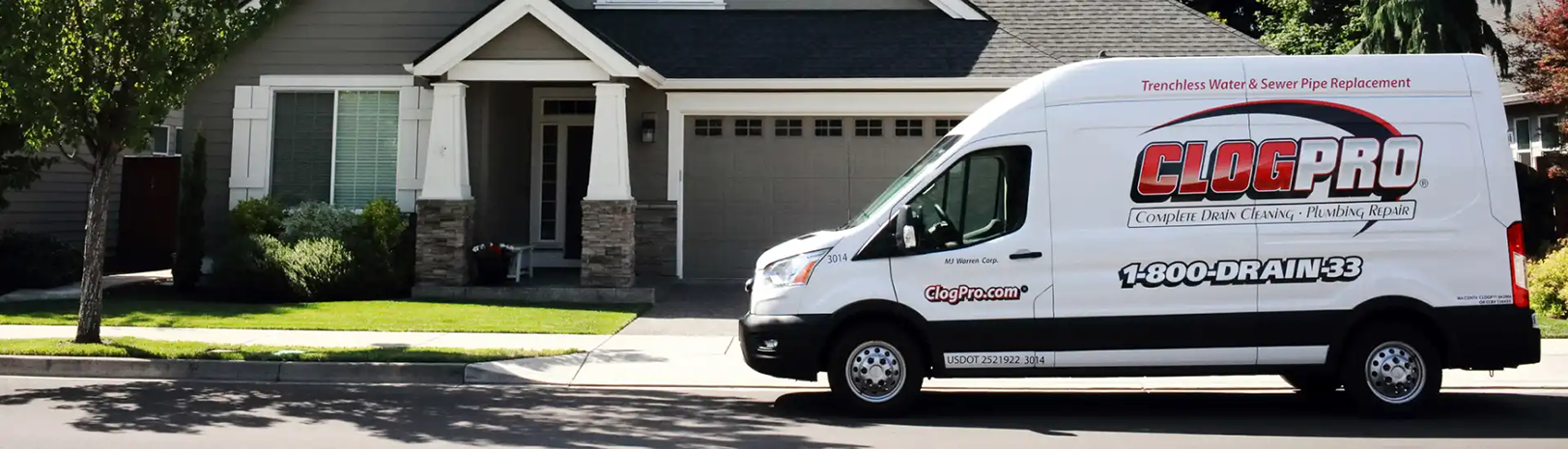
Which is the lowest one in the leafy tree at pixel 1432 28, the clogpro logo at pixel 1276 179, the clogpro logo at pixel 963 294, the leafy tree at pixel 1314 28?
the clogpro logo at pixel 963 294

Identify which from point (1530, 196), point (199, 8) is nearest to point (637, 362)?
point (199, 8)

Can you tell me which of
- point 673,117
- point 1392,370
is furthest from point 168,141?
point 1392,370

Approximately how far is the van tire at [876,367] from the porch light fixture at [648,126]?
27.0 ft

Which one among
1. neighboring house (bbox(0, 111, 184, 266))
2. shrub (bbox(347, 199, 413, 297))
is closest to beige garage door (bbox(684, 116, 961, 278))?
shrub (bbox(347, 199, 413, 297))

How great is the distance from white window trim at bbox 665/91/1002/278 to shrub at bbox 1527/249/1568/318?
6.72 metres

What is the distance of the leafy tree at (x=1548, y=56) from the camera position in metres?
13.9

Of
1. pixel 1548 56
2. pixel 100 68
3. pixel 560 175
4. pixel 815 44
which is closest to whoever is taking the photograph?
pixel 100 68

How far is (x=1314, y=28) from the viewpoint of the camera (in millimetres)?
26641

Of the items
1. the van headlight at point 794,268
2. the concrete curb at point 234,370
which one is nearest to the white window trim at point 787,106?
the concrete curb at point 234,370

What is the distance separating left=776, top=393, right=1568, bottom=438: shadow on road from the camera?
7234 mm

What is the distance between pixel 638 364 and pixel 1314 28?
883 inches

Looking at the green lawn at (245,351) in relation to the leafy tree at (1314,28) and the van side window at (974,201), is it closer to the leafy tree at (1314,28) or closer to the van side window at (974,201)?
the van side window at (974,201)

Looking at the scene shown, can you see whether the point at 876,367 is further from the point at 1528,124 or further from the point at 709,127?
the point at 1528,124

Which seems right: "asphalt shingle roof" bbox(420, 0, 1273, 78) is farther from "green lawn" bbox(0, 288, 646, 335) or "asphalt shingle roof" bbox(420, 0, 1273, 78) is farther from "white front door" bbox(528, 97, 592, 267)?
"green lawn" bbox(0, 288, 646, 335)
